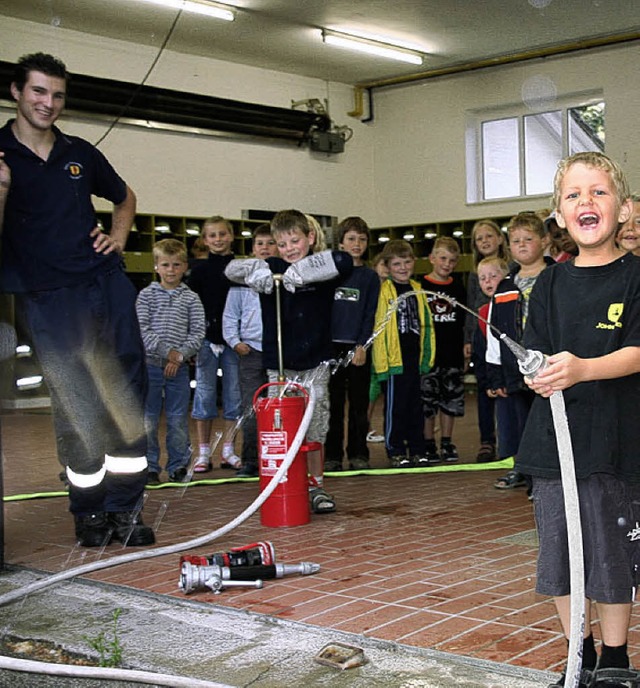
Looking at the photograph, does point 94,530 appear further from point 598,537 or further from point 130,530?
point 598,537

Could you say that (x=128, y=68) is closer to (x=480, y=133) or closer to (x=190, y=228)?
(x=190, y=228)

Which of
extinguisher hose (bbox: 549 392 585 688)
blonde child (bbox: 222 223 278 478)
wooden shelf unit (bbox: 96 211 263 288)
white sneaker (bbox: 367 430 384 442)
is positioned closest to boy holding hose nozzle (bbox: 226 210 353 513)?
blonde child (bbox: 222 223 278 478)

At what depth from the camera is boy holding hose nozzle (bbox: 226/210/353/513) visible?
5.59 m

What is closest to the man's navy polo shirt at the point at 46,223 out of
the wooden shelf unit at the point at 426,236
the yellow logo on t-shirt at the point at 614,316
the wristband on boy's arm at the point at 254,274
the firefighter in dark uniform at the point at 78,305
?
the firefighter in dark uniform at the point at 78,305

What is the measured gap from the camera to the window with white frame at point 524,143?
52.5 ft

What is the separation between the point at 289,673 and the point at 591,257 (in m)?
1.31

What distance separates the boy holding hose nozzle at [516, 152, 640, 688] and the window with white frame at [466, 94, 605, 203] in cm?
1398

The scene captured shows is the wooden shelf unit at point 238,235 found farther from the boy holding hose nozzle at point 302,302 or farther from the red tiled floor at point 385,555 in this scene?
the red tiled floor at point 385,555

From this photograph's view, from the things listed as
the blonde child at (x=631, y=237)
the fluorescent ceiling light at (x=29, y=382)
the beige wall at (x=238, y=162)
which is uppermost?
the beige wall at (x=238, y=162)

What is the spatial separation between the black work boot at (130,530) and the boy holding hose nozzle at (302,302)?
111 centimetres

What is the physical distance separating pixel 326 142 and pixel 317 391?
41.2ft

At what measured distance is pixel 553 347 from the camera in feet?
8.57

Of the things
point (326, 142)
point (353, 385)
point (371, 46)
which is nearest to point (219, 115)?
point (371, 46)

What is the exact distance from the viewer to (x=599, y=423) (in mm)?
2500
